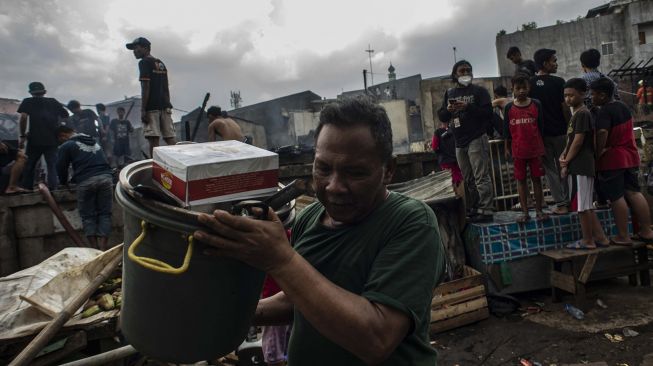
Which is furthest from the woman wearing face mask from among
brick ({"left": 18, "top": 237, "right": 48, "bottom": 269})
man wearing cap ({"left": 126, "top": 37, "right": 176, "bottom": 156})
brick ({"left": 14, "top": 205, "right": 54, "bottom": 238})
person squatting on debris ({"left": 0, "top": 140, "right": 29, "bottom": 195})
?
person squatting on debris ({"left": 0, "top": 140, "right": 29, "bottom": 195})

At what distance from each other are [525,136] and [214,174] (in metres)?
5.09

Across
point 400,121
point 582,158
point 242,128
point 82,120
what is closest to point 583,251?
point 582,158

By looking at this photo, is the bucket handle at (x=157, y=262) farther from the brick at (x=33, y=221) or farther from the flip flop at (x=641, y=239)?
the brick at (x=33, y=221)

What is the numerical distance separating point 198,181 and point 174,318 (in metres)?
0.45

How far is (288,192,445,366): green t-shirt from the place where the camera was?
3.75ft

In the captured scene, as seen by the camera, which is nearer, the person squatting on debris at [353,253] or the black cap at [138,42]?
the person squatting on debris at [353,253]

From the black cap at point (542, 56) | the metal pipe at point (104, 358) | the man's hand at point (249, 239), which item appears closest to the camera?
the man's hand at point (249, 239)

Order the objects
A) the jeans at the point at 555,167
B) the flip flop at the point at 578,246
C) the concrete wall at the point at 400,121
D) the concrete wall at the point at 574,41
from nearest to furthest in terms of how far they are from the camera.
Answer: the flip flop at the point at 578,246 → the jeans at the point at 555,167 → the concrete wall at the point at 574,41 → the concrete wall at the point at 400,121

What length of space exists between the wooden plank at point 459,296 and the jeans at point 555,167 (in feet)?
6.07

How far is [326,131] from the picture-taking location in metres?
1.33

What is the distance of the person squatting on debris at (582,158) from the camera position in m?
4.84

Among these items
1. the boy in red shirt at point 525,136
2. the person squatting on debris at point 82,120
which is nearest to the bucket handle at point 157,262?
the boy in red shirt at point 525,136

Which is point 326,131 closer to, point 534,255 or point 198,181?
point 198,181

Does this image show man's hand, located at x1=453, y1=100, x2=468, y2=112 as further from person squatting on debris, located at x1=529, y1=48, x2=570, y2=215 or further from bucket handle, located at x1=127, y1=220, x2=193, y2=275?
bucket handle, located at x1=127, y1=220, x2=193, y2=275
